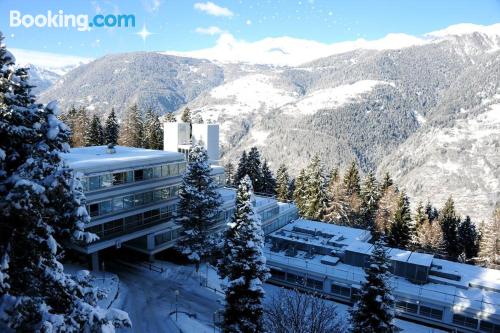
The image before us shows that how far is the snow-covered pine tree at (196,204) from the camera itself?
34.2 meters

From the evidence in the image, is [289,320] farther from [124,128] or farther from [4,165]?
[124,128]

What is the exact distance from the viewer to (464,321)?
31.1m

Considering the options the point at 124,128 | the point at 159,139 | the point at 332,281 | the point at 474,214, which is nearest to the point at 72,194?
the point at 332,281

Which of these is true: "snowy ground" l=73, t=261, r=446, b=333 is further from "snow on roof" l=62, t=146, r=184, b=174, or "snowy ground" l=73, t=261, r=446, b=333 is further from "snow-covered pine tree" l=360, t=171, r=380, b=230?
"snow-covered pine tree" l=360, t=171, r=380, b=230

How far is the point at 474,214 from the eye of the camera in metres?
180

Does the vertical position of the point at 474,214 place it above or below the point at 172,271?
below

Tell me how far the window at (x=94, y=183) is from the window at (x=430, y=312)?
29829 mm

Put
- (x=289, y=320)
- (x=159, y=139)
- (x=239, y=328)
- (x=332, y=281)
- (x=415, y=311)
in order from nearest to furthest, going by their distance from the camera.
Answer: (x=289, y=320) < (x=239, y=328) < (x=415, y=311) < (x=332, y=281) < (x=159, y=139)

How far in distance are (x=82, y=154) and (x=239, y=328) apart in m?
22.8

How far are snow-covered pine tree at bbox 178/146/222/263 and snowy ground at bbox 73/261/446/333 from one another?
8.88ft

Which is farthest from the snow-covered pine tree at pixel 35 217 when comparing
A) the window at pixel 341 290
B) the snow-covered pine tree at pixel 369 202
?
the snow-covered pine tree at pixel 369 202

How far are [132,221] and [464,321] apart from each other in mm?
30283

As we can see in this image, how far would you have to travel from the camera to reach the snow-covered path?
27.6 meters

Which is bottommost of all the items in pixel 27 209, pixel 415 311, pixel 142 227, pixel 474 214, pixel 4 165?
pixel 474 214
